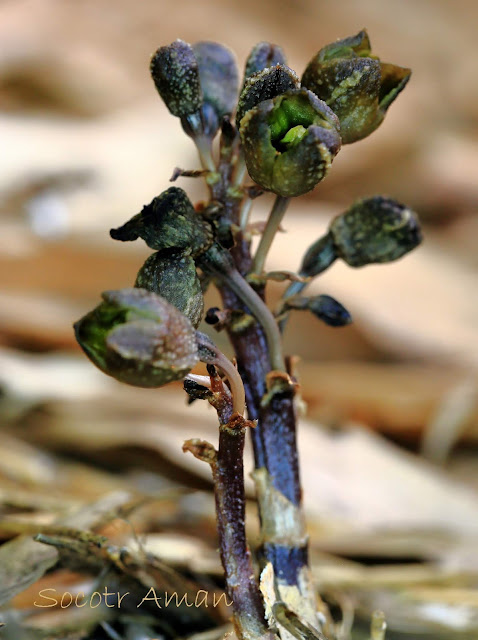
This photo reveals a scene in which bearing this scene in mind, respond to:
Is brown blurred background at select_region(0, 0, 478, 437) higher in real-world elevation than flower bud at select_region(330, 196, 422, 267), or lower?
higher

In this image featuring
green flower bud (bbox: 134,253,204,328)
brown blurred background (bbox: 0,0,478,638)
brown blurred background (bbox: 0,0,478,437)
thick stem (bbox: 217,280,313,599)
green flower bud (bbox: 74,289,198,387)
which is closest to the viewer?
green flower bud (bbox: 74,289,198,387)

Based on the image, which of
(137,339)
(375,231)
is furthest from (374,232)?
(137,339)

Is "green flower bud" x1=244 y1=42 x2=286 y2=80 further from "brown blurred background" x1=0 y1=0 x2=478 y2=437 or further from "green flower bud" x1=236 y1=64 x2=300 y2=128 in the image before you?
"brown blurred background" x1=0 y1=0 x2=478 y2=437

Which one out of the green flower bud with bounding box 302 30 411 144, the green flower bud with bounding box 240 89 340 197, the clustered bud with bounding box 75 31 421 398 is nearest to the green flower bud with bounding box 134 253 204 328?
the clustered bud with bounding box 75 31 421 398

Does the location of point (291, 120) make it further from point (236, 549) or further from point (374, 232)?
point (236, 549)

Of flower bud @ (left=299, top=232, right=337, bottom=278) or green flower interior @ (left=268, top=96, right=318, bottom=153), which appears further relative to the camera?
flower bud @ (left=299, top=232, right=337, bottom=278)

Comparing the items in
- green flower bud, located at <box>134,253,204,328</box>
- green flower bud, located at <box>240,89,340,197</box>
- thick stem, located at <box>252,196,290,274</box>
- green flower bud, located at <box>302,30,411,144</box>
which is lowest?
green flower bud, located at <box>134,253,204,328</box>
